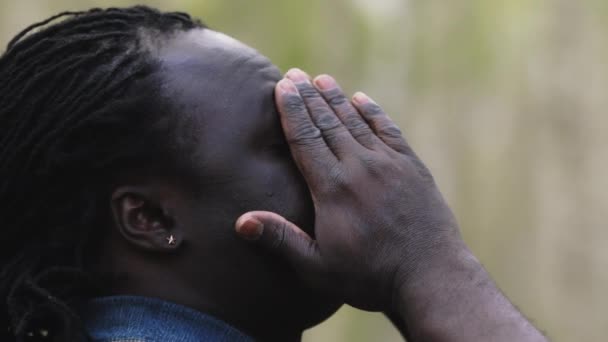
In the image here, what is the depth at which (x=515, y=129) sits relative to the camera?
7.16m

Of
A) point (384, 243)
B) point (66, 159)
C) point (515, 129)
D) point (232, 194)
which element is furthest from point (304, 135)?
point (515, 129)

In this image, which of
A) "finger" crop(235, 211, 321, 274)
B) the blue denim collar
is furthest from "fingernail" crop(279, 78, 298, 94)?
the blue denim collar

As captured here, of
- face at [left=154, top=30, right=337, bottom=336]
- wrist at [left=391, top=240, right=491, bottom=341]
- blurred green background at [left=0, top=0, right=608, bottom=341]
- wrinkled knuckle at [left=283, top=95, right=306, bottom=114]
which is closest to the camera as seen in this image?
wrist at [left=391, top=240, right=491, bottom=341]

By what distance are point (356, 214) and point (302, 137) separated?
249 mm

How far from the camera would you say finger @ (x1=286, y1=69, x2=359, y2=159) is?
109 inches

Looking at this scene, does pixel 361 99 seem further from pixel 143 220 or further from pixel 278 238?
pixel 143 220

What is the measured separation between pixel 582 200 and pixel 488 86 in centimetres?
96

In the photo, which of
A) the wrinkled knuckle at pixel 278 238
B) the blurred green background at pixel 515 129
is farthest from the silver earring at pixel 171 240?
the blurred green background at pixel 515 129

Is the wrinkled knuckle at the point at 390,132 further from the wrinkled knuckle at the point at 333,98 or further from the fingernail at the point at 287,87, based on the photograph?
the fingernail at the point at 287,87

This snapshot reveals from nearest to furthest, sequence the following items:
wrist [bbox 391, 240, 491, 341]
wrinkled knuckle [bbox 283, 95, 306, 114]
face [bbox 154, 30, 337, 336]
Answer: wrist [bbox 391, 240, 491, 341] < face [bbox 154, 30, 337, 336] < wrinkled knuckle [bbox 283, 95, 306, 114]

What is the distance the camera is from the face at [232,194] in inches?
106

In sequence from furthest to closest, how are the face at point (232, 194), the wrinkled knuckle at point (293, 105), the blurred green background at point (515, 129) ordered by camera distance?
the blurred green background at point (515, 129) → the wrinkled knuckle at point (293, 105) → the face at point (232, 194)

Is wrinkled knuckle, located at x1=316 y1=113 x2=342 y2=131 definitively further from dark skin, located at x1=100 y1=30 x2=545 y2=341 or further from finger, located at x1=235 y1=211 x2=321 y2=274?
finger, located at x1=235 y1=211 x2=321 y2=274

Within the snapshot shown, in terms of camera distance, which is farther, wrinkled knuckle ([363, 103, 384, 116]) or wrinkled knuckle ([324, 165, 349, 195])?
wrinkled knuckle ([363, 103, 384, 116])
